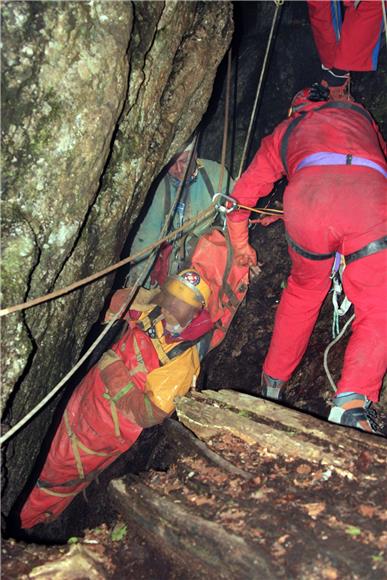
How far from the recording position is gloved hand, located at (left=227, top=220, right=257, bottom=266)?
15.5 feet

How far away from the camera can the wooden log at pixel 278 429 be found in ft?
7.97

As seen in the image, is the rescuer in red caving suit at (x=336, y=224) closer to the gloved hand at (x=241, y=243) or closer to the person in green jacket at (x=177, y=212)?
the gloved hand at (x=241, y=243)

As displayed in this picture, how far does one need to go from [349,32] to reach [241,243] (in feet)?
10.6

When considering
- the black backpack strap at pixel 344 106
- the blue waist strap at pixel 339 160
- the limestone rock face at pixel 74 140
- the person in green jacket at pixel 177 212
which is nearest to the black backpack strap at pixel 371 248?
the blue waist strap at pixel 339 160

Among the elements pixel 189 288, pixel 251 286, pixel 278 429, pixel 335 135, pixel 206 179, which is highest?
pixel 335 135

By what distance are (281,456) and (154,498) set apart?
73cm

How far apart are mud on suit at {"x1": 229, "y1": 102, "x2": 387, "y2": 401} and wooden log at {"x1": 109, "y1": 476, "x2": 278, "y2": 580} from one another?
1698 millimetres

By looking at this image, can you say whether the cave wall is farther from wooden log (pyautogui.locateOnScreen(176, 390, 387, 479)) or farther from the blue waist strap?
wooden log (pyautogui.locateOnScreen(176, 390, 387, 479))

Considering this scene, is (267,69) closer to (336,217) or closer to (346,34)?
(346,34)

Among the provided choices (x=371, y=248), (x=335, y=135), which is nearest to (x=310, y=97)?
(x=335, y=135)

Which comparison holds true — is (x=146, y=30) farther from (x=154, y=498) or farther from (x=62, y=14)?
(x=154, y=498)

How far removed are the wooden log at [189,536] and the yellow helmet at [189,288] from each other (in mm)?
2160

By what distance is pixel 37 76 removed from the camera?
234 centimetres

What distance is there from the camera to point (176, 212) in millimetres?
5504
